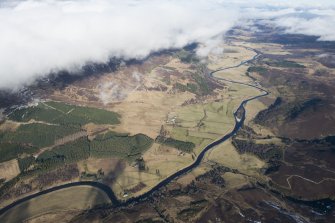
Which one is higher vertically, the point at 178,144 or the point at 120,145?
the point at 120,145

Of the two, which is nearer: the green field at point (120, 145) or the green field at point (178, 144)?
the green field at point (120, 145)

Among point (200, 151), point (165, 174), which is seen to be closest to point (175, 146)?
point (200, 151)

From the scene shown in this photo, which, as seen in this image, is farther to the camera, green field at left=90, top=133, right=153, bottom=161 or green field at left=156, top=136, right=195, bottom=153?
green field at left=156, top=136, right=195, bottom=153

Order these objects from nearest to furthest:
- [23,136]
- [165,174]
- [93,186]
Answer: [93,186] → [165,174] → [23,136]

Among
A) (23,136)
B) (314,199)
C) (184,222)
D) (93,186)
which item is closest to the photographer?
(184,222)

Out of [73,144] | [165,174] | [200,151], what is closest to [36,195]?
[73,144]

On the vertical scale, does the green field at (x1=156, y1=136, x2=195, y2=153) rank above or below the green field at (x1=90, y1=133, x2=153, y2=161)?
below

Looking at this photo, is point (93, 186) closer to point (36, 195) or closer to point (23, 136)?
point (36, 195)

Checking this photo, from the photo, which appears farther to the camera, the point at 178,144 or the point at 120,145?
the point at 178,144

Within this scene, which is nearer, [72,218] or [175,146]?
[72,218]

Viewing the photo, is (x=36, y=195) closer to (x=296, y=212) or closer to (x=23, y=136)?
(x=23, y=136)

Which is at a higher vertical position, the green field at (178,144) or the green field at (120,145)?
the green field at (120,145)
